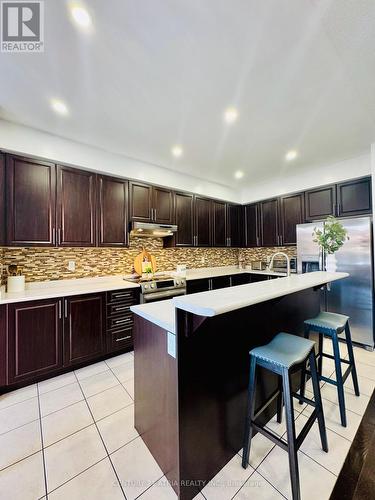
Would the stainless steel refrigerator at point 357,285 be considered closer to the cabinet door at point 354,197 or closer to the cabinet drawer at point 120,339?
the cabinet door at point 354,197

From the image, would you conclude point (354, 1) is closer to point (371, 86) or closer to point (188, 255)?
point (371, 86)

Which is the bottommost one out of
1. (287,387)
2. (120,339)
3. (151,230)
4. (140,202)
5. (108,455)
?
(108,455)

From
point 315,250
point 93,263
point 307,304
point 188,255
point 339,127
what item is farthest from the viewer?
point 188,255

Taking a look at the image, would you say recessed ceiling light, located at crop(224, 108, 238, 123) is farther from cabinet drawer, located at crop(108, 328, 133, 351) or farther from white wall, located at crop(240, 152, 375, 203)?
cabinet drawer, located at crop(108, 328, 133, 351)

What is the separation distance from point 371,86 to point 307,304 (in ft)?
6.58

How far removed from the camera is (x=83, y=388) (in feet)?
7.14

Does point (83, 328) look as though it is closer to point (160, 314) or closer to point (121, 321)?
point (121, 321)

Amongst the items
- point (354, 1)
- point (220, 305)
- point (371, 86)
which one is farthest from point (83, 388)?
point (371, 86)

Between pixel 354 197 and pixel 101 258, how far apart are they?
3925mm

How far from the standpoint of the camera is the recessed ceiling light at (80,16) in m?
1.23

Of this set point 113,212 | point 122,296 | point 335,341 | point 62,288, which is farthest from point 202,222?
point 335,341

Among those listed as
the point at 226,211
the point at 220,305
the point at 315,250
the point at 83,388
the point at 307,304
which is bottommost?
the point at 83,388

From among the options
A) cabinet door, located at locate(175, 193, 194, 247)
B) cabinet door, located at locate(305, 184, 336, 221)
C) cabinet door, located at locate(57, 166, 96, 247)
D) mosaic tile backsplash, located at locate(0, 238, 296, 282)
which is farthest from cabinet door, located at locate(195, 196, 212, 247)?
cabinet door, located at locate(57, 166, 96, 247)

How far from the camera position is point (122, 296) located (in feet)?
9.16
